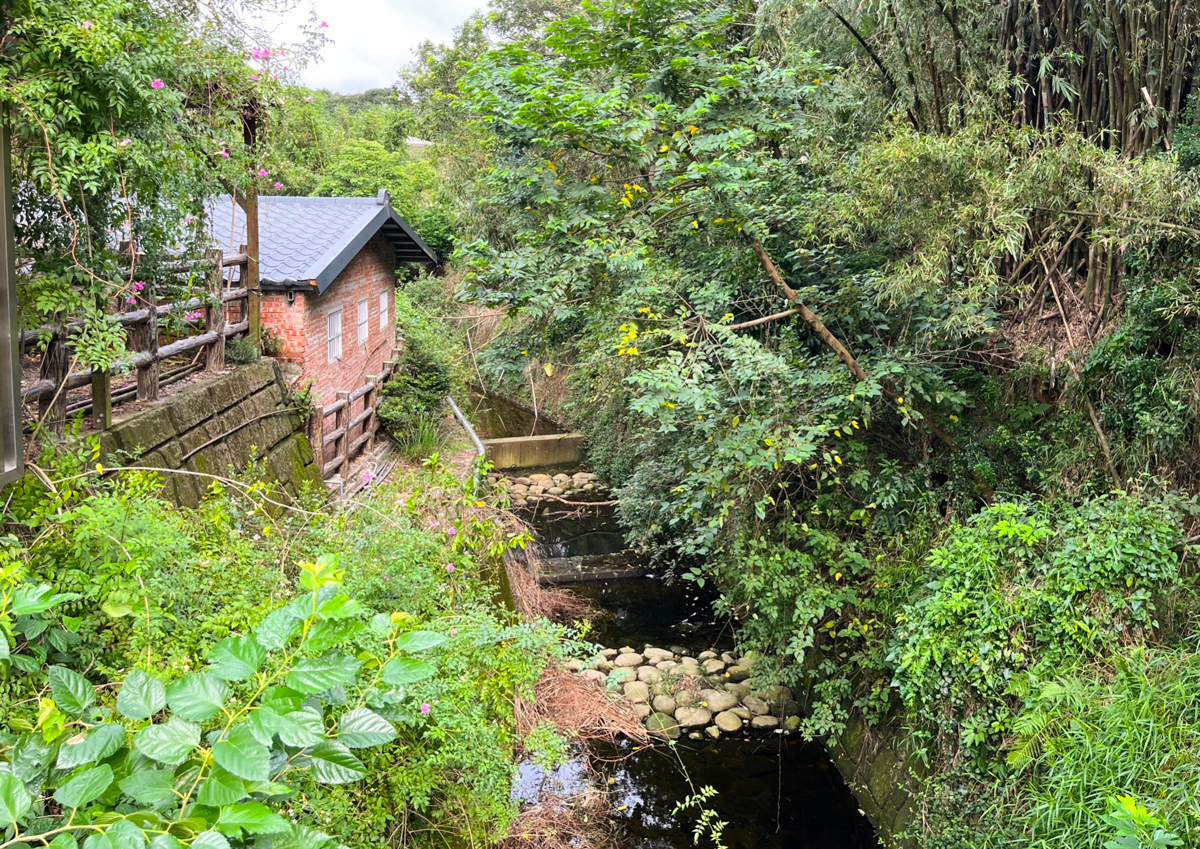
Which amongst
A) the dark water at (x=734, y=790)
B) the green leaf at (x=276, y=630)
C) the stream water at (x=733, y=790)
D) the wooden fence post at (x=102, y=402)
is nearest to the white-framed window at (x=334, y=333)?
the wooden fence post at (x=102, y=402)

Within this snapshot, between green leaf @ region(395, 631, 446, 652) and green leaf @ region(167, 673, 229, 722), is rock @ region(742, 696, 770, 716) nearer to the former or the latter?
green leaf @ region(395, 631, 446, 652)

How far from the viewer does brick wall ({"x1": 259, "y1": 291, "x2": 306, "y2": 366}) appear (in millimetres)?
8977

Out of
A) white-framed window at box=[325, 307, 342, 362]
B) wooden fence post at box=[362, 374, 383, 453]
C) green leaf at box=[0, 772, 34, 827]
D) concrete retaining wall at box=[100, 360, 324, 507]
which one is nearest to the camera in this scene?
green leaf at box=[0, 772, 34, 827]

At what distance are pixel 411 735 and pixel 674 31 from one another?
5.82m

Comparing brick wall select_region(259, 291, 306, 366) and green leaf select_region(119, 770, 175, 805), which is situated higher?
brick wall select_region(259, 291, 306, 366)

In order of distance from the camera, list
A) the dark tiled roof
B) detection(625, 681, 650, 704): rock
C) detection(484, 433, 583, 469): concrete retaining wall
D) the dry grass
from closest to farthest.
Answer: the dry grass
detection(625, 681, 650, 704): rock
the dark tiled roof
detection(484, 433, 583, 469): concrete retaining wall

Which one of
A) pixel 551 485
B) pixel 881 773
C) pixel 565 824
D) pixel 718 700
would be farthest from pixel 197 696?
pixel 551 485

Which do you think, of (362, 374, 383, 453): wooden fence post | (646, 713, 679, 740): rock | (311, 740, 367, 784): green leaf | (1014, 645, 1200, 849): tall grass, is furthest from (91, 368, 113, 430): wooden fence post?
(1014, 645, 1200, 849): tall grass

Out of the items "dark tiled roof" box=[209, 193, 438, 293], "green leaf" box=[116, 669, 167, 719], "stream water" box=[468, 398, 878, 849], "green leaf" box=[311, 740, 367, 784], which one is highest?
"dark tiled roof" box=[209, 193, 438, 293]

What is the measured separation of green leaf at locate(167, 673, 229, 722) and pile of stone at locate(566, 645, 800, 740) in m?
5.98

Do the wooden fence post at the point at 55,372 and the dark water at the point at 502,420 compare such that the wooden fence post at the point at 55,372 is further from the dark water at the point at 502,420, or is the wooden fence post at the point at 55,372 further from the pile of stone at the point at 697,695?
the dark water at the point at 502,420

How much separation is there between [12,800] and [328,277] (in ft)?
28.3

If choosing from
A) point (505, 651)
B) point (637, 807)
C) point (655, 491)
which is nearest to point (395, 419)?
point (655, 491)

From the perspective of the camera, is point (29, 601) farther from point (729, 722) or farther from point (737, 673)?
point (737, 673)
